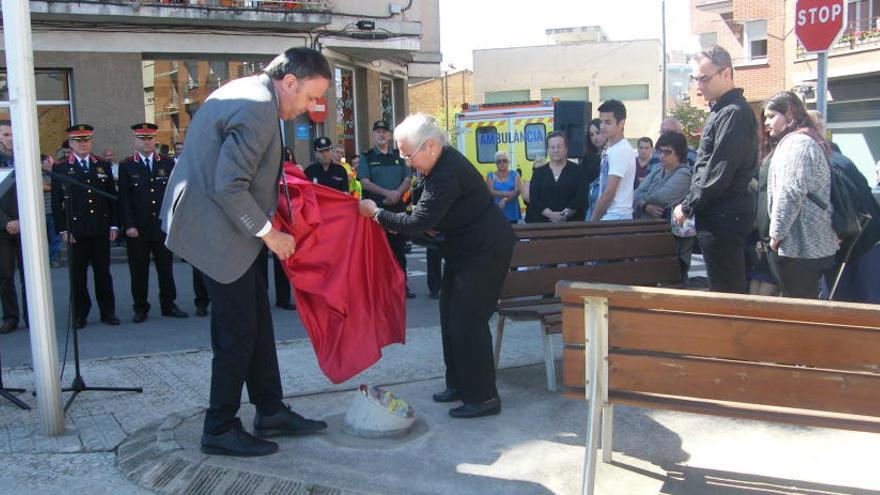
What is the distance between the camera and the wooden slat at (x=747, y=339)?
2795 millimetres

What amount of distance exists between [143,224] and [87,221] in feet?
1.79

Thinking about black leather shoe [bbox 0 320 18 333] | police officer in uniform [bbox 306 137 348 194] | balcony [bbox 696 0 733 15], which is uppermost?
balcony [bbox 696 0 733 15]

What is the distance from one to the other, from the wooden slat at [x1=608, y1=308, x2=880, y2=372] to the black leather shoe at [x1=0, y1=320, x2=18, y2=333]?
260 inches

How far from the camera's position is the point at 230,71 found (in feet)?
56.4

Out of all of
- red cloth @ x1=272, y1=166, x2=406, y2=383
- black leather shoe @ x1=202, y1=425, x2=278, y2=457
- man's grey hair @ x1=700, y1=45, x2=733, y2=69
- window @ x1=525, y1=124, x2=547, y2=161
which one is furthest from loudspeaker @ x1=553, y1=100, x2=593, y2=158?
black leather shoe @ x1=202, y1=425, x2=278, y2=457

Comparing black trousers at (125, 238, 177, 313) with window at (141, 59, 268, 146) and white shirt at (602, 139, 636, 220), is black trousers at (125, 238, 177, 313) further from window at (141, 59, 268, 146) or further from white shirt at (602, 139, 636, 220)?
window at (141, 59, 268, 146)

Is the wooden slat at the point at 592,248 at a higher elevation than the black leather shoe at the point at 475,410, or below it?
higher

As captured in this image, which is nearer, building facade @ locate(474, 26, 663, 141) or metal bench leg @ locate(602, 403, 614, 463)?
metal bench leg @ locate(602, 403, 614, 463)

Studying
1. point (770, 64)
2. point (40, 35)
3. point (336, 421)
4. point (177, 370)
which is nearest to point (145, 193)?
point (177, 370)

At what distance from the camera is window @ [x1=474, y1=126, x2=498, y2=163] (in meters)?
16.3

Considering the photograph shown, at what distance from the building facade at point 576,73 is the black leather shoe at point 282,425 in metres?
46.1

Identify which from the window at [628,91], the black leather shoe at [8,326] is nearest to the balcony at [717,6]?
the window at [628,91]

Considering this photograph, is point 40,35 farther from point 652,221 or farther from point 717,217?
point 717,217

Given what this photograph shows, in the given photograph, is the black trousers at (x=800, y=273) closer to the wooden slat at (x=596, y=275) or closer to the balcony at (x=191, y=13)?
the wooden slat at (x=596, y=275)
